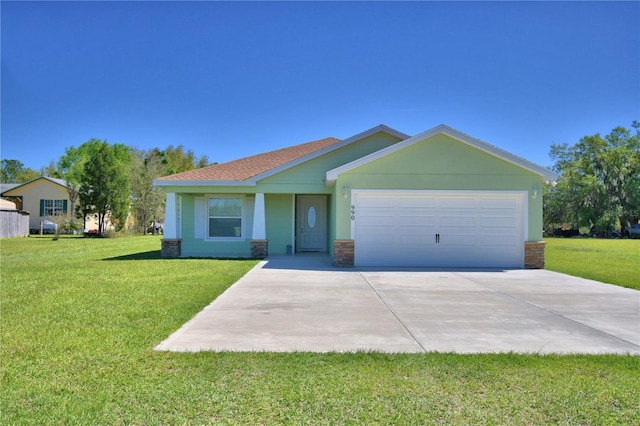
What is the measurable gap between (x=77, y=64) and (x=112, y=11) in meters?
7.61

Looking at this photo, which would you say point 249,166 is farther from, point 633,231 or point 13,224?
point 633,231

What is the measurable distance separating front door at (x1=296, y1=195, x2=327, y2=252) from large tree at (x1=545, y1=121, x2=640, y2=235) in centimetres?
3585

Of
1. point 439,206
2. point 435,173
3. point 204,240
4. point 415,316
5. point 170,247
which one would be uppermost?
point 435,173

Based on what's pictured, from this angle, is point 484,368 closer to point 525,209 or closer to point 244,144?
point 525,209

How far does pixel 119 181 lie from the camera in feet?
102

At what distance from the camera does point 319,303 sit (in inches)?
283

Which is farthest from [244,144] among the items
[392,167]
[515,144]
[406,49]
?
[392,167]

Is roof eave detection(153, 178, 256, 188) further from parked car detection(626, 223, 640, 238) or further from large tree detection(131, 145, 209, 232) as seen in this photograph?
parked car detection(626, 223, 640, 238)

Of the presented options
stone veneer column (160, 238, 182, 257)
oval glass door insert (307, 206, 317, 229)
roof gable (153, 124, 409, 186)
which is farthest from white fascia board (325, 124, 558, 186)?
stone veneer column (160, 238, 182, 257)

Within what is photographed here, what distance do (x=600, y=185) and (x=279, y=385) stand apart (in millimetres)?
47780

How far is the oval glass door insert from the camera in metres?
16.9

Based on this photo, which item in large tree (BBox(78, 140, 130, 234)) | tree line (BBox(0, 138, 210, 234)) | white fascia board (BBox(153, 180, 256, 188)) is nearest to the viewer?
white fascia board (BBox(153, 180, 256, 188))

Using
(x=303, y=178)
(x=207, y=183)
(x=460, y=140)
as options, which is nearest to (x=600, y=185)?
(x=460, y=140)

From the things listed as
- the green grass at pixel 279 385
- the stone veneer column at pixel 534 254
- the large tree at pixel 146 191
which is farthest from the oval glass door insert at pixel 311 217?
the large tree at pixel 146 191
